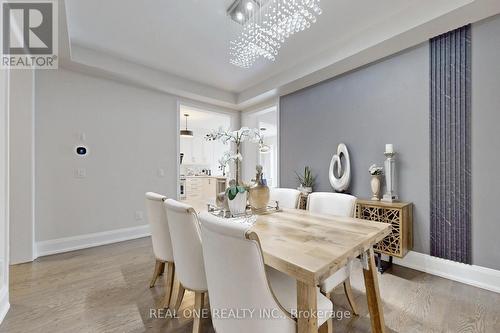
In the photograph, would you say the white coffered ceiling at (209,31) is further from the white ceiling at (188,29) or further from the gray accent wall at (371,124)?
the gray accent wall at (371,124)

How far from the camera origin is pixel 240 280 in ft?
2.88

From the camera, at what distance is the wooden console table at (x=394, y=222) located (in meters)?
2.23

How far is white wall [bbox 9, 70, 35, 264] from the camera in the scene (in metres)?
2.52

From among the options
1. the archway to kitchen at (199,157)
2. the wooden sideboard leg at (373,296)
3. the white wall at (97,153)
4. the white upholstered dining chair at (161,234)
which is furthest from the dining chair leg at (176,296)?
the archway to kitchen at (199,157)

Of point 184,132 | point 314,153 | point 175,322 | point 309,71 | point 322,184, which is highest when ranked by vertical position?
point 309,71

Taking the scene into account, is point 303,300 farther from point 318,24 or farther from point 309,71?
point 309,71

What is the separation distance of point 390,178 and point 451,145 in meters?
0.60

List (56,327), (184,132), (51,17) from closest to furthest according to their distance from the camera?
(56,327), (51,17), (184,132)

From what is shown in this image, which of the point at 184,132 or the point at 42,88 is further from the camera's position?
the point at 184,132

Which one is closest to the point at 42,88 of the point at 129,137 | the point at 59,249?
the point at 129,137

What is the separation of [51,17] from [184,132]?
13.0 ft

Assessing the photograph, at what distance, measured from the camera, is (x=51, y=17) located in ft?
6.55

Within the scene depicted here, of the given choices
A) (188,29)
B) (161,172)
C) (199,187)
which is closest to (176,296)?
(161,172)

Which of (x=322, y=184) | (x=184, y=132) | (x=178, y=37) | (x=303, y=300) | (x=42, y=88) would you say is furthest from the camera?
(x=184, y=132)
